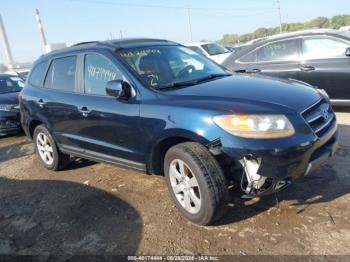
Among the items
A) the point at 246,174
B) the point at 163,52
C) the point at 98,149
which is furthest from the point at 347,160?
the point at 98,149

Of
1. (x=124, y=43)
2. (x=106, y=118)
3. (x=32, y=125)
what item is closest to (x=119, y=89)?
(x=106, y=118)

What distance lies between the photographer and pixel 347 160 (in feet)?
15.3

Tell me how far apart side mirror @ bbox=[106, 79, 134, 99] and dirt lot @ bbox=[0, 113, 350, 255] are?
121cm

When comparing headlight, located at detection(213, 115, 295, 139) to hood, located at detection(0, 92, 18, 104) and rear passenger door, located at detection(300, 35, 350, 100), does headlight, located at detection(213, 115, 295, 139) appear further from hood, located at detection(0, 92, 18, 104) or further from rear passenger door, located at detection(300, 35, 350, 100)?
hood, located at detection(0, 92, 18, 104)

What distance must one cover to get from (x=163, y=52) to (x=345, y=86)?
359cm

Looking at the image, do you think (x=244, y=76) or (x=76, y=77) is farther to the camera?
(x=76, y=77)

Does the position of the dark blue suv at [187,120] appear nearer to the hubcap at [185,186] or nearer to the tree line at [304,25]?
the hubcap at [185,186]

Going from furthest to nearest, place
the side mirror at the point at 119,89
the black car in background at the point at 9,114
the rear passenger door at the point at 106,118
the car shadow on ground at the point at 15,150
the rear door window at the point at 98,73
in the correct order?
the black car in background at the point at 9,114 < the car shadow on ground at the point at 15,150 < the rear door window at the point at 98,73 < the rear passenger door at the point at 106,118 < the side mirror at the point at 119,89

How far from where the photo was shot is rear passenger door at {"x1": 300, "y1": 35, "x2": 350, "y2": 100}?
6.53m

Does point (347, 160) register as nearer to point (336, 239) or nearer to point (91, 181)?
point (336, 239)

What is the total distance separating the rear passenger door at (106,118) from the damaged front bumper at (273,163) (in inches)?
46.5

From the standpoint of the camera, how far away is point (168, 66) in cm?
435

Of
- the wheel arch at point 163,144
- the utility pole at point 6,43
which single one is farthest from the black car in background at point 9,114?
the utility pole at point 6,43

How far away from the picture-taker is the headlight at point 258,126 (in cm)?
313
